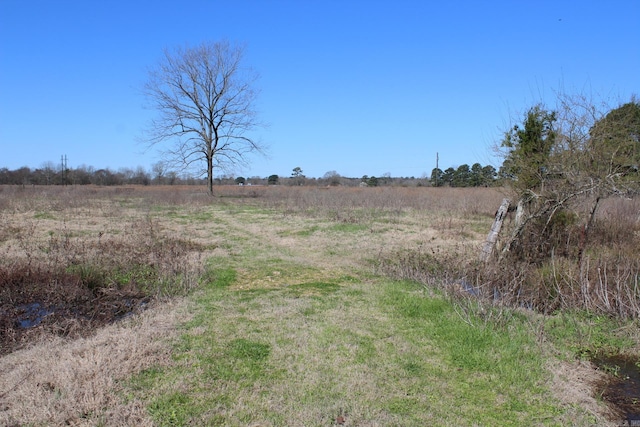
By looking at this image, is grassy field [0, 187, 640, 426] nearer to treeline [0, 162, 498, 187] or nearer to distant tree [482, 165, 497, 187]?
distant tree [482, 165, 497, 187]

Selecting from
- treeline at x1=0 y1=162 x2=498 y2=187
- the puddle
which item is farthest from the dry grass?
treeline at x1=0 y1=162 x2=498 y2=187

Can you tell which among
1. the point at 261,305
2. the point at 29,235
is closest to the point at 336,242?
the point at 261,305

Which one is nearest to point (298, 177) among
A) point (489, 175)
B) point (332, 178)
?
point (332, 178)

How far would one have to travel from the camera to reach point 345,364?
4.16 m

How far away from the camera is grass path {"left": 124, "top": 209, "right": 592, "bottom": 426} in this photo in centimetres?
333

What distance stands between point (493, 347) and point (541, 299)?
9.90ft

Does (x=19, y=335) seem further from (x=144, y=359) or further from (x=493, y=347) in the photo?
(x=493, y=347)

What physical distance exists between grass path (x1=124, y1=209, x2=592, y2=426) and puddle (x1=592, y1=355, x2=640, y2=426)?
1.64ft

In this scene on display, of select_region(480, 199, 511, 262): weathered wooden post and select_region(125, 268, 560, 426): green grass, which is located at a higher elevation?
select_region(480, 199, 511, 262): weathered wooden post

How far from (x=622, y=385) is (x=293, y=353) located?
3283mm

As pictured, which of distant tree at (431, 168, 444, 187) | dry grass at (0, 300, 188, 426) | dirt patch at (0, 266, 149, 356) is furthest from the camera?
distant tree at (431, 168, 444, 187)

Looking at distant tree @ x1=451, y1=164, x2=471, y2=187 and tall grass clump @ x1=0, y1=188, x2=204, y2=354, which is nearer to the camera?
tall grass clump @ x1=0, y1=188, x2=204, y2=354

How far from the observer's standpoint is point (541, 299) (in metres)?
6.87

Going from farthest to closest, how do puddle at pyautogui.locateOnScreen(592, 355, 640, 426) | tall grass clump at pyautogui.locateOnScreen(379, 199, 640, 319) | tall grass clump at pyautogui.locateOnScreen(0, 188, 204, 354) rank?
tall grass clump at pyautogui.locateOnScreen(379, 199, 640, 319) < tall grass clump at pyautogui.locateOnScreen(0, 188, 204, 354) < puddle at pyautogui.locateOnScreen(592, 355, 640, 426)
